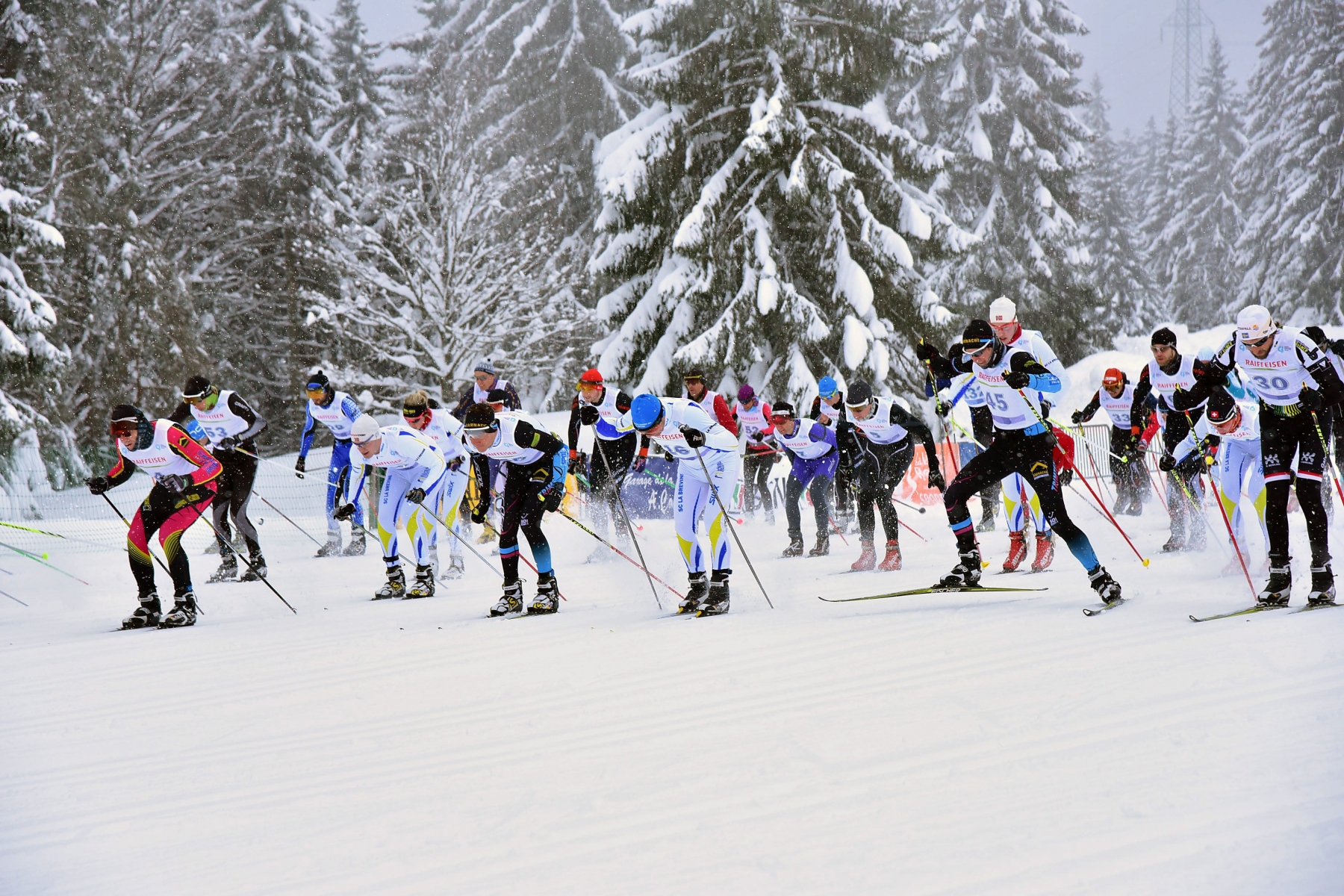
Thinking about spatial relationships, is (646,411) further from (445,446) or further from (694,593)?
(445,446)

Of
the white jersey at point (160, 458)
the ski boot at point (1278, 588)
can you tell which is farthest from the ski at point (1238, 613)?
the white jersey at point (160, 458)

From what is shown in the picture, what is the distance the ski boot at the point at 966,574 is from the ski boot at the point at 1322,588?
6.79ft

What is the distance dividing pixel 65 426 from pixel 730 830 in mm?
20529

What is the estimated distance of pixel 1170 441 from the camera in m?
9.10

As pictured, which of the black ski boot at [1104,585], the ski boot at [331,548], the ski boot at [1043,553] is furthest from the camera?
the ski boot at [331,548]

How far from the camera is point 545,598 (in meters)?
Answer: 8.21

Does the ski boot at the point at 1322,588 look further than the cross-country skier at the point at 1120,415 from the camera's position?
No

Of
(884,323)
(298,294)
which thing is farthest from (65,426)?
(884,323)

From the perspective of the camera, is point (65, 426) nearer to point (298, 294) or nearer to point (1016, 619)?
point (298, 294)

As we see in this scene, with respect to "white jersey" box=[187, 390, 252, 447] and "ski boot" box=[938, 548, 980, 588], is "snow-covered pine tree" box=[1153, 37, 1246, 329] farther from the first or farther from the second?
"white jersey" box=[187, 390, 252, 447]

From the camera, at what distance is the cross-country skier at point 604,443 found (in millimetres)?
10000

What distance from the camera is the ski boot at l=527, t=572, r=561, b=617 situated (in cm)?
816

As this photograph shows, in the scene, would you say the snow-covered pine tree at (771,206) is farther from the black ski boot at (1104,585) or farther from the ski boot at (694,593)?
the black ski boot at (1104,585)

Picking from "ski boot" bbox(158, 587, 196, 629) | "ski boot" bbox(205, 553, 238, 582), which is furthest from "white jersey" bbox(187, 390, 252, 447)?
"ski boot" bbox(158, 587, 196, 629)
